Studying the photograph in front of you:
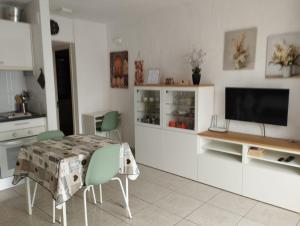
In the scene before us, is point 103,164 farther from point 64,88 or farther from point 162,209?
point 64,88

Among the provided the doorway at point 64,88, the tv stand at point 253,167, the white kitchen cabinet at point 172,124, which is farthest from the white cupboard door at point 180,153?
the doorway at point 64,88

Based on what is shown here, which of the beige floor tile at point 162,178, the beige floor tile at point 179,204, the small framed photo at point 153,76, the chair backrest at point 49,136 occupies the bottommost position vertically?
the beige floor tile at point 179,204

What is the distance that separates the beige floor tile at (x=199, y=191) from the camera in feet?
9.83

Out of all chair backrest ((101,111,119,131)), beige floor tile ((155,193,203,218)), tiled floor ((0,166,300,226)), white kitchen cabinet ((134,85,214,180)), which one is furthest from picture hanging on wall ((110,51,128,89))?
beige floor tile ((155,193,203,218))

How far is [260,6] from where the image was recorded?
3.02 metres

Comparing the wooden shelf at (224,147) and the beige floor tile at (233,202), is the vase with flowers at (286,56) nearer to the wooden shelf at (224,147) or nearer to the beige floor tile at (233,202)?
the wooden shelf at (224,147)

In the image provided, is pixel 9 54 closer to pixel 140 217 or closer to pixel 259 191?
pixel 140 217

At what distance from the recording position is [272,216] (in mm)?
2537

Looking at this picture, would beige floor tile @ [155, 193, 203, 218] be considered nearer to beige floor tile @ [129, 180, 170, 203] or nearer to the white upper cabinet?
beige floor tile @ [129, 180, 170, 203]

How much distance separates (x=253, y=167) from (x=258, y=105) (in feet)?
2.51

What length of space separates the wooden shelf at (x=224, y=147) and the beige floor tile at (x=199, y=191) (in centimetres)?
51

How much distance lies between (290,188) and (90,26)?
13.7ft

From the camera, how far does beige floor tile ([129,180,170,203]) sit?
9.84 feet

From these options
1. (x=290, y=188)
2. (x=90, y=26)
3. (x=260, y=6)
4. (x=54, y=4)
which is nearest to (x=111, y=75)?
(x=90, y=26)
